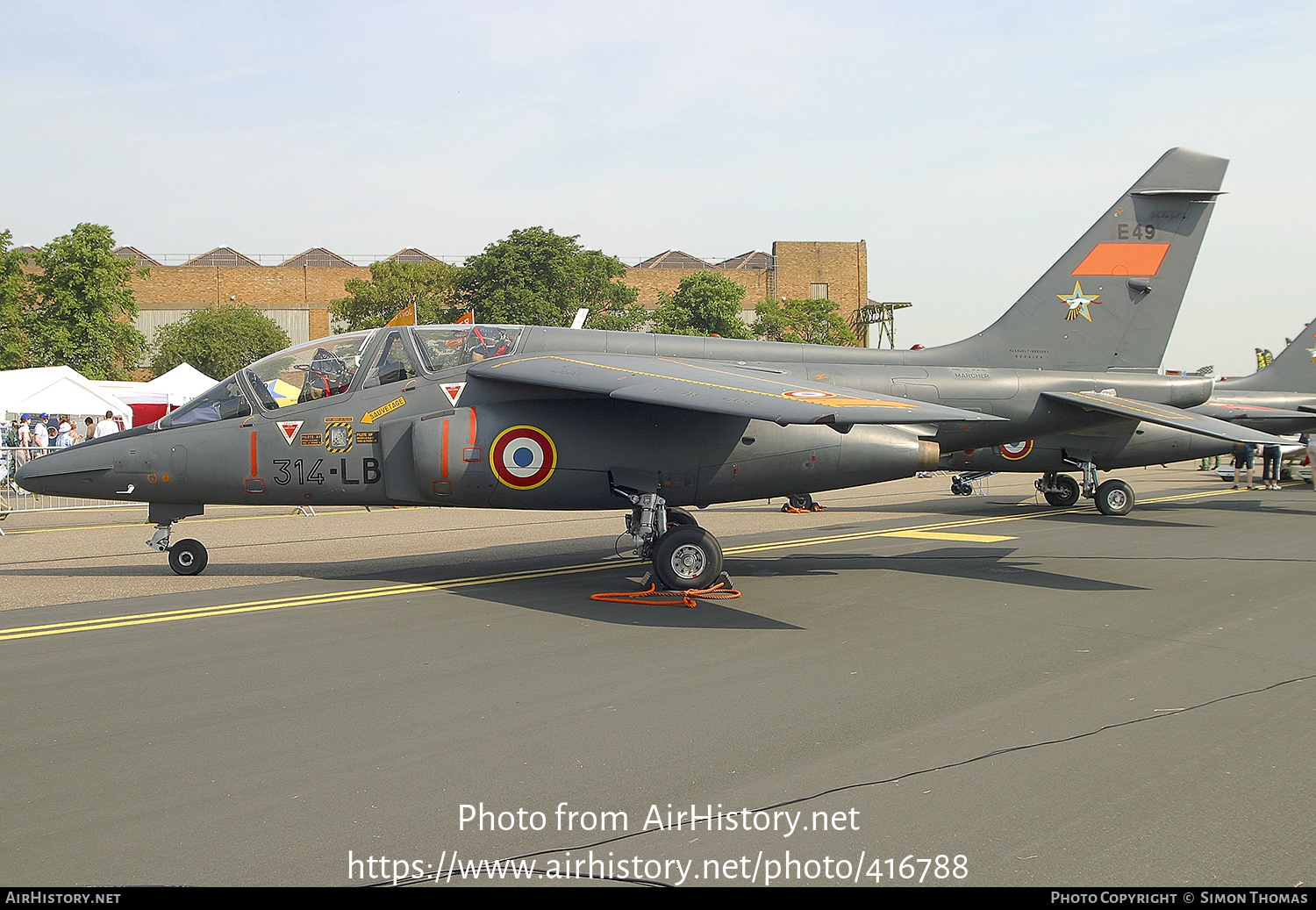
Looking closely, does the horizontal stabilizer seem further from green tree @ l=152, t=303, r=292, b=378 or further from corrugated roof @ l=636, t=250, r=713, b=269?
corrugated roof @ l=636, t=250, r=713, b=269

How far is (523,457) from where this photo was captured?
10.1 metres

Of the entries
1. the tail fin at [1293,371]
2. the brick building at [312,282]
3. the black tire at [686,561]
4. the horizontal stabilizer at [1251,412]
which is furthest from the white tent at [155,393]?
the brick building at [312,282]

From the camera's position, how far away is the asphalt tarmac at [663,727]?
149 inches

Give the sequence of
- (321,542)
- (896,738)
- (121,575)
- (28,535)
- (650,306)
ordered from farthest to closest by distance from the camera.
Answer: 1. (650,306)
2. (28,535)
3. (321,542)
4. (121,575)
5. (896,738)

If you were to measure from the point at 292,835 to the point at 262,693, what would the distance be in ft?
8.04

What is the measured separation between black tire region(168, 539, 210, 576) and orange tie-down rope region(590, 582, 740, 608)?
4985 millimetres

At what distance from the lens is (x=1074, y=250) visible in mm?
13836

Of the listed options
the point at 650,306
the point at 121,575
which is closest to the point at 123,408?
the point at 121,575

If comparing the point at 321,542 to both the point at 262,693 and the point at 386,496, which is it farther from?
the point at 262,693

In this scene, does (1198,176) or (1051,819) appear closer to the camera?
(1051,819)

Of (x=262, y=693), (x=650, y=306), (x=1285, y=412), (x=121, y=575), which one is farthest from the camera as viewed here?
(x=650, y=306)

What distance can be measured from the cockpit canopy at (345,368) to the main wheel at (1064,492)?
1412cm

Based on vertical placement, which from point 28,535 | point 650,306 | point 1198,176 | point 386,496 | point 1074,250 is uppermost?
point 650,306

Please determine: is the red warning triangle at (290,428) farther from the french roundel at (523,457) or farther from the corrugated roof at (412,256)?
the corrugated roof at (412,256)
